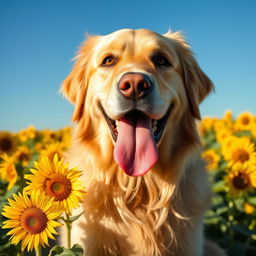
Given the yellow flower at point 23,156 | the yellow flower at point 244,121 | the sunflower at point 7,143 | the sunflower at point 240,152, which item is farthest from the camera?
the yellow flower at point 244,121

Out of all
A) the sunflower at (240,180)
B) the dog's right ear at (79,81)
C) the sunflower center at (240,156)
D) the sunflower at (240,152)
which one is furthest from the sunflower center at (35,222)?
the sunflower center at (240,156)

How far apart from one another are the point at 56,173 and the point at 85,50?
1.78 meters

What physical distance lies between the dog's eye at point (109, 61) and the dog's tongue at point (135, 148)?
2.01 feet

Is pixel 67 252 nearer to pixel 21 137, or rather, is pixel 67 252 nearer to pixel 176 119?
pixel 176 119

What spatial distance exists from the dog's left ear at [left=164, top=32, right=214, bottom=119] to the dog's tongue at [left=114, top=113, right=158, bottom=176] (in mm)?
715

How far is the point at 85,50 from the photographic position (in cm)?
398

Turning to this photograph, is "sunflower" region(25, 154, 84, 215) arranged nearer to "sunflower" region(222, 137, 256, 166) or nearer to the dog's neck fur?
the dog's neck fur

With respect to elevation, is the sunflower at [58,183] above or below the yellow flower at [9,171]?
below

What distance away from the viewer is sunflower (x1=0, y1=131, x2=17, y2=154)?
6.50 m

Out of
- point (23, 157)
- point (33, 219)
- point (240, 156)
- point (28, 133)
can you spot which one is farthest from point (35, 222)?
point (28, 133)

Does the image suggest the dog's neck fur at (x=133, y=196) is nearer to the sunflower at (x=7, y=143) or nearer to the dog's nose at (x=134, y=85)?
the dog's nose at (x=134, y=85)

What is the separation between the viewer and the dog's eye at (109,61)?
A: 3467mm

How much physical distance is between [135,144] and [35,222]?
1.06 meters

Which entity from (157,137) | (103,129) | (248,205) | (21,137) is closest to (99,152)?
(103,129)
